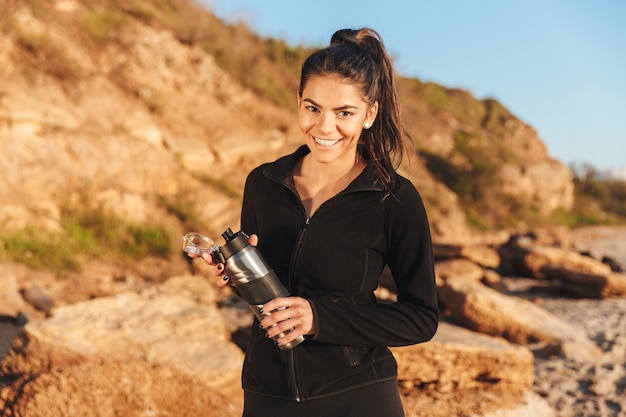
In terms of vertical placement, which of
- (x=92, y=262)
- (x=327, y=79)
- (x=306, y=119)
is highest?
(x=327, y=79)

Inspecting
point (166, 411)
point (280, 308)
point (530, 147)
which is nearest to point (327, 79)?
point (280, 308)

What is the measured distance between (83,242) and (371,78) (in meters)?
7.75

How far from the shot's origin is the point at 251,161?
1362 centimetres

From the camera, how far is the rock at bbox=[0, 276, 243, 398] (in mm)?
4000

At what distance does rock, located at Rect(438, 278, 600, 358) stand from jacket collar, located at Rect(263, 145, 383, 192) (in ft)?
18.4

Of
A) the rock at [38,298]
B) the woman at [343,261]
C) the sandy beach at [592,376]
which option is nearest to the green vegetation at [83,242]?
the rock at [38,298]

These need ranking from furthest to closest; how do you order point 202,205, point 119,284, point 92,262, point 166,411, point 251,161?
1. point 251,161
2. point 202,205
3. point 92,262
4. point 119,284
5. point 166,411

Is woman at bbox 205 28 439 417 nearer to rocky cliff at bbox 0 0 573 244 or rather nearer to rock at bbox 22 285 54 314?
rock at bbox 22 285 54 314

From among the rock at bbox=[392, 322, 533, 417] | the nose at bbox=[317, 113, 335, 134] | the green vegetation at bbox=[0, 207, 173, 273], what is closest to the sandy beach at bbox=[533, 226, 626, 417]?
the rock at bbox=[392, 322, 533, 417]

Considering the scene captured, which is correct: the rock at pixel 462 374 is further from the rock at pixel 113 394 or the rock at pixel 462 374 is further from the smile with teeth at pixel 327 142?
the smile with teeth at pixel 327 142

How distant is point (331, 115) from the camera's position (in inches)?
77.4

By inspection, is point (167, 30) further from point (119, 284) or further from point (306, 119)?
point (306, 119)

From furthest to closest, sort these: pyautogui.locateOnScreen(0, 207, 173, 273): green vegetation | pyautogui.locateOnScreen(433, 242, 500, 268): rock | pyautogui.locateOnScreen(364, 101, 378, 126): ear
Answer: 1. pyautogui.locateOnScreen(433, 242, 500, 268): rock
2. pyautogui.locateOnScreen(0, 207, 173, 273): green vegetation
3. pyautogui.locateOnScreen(364, 101, 378, 126): ear

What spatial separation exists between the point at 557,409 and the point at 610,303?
7.07 meters
